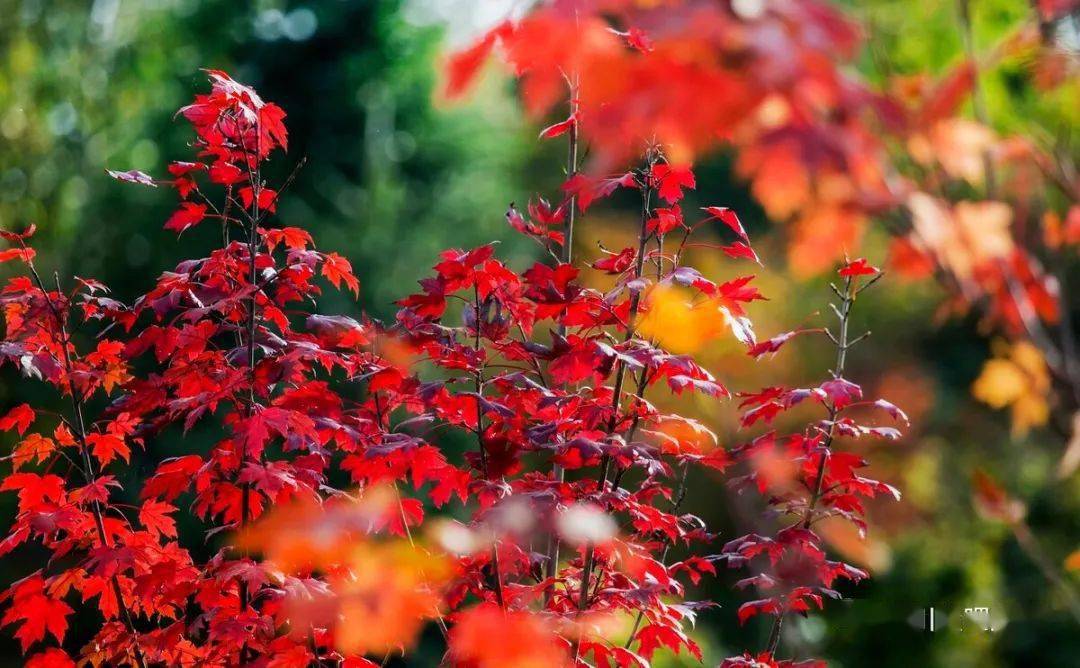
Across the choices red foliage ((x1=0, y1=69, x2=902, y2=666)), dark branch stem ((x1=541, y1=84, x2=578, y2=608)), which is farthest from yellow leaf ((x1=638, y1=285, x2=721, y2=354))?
dark branch stem ((x1=541, y1=84, x2=578, y2=608))

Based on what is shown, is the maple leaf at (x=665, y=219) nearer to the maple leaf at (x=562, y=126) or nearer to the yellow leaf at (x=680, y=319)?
the yellow leaf at (x=680, y=319)

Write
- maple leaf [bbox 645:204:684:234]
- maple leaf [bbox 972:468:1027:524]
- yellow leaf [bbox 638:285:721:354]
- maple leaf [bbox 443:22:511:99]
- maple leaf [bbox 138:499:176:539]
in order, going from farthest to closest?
maple leaf [bbox 138:499:176:539] → maple leaf [bbox 645:204:684:234] → yellow leaf [bbox 638:285:721:354] → maple leaf [bbox 972:468:1027:524] → maple leaf [bbox 443:22:511:99]

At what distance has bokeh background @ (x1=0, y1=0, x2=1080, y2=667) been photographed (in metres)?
5.35

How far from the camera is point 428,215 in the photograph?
6.83 metres

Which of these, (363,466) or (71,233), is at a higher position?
(363,466)

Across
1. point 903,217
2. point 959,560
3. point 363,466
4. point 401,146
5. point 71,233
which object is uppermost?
point 903,217

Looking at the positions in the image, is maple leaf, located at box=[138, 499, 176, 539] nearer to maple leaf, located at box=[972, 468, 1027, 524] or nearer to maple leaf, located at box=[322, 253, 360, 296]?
maple leaf, located at box=[322, 253, 360, 296]

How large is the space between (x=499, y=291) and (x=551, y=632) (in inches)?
24.1

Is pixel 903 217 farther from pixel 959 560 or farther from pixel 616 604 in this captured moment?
pixel 959 560

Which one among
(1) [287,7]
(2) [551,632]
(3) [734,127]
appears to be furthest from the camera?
(1) [287,7]

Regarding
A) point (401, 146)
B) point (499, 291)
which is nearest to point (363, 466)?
point (499, 291)

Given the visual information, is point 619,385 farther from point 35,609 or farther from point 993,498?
point 35,609

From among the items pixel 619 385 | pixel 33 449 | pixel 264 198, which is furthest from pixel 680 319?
pixel 33 449

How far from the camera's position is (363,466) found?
185 centimetres
